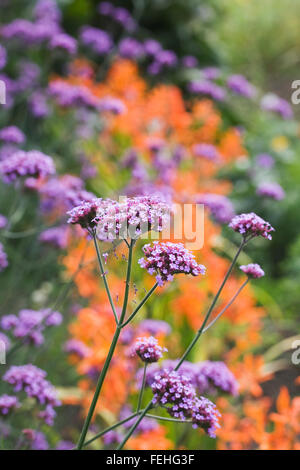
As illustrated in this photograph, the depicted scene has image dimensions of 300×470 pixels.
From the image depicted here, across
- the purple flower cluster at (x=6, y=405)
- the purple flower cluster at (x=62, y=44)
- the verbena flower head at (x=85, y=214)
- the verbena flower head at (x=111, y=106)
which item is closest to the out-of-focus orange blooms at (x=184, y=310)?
the verbena flower head at (x=85, y=214)

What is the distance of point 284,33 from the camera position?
945 centimetres

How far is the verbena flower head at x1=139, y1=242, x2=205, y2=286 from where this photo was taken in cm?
88

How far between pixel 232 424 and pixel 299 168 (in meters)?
2.80

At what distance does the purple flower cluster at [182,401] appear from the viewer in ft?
3.00

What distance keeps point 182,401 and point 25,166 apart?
30.5 inches

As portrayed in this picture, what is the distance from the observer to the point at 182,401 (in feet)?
3.06

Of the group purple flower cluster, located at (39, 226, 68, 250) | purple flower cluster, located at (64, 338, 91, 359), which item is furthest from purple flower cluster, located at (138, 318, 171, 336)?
purple flower cluster, located at (39, 226, 68, 250)

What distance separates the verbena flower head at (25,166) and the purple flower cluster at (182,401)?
0.71m

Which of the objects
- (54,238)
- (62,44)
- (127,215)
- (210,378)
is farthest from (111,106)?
(127,215)

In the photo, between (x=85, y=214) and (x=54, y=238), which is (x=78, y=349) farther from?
(x=85, y=214)

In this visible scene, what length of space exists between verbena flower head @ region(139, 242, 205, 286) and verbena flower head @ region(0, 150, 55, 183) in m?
0.61

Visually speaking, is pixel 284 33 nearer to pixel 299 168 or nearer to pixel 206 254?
pixel 299 168

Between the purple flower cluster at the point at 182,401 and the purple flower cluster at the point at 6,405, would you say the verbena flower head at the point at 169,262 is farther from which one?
the purple flower cluster at the point at 6,405

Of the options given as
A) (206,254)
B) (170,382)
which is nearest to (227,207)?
(206,254)
